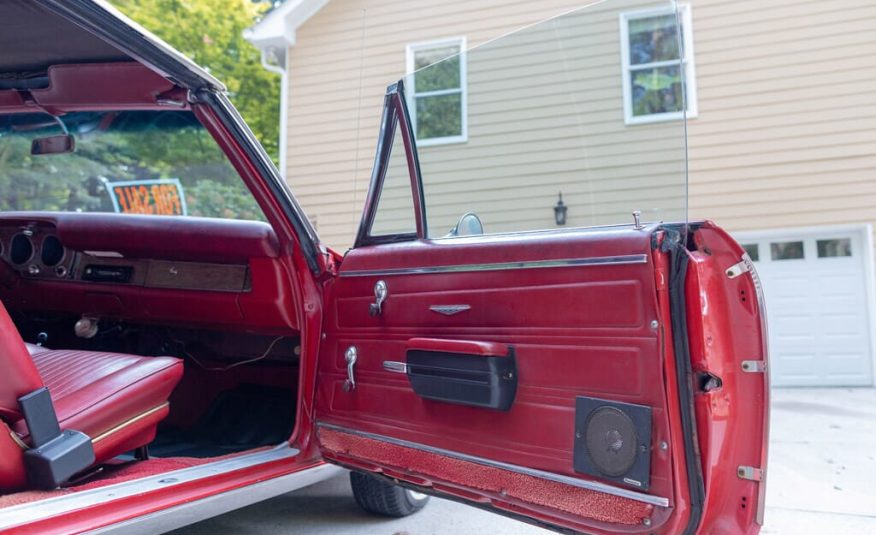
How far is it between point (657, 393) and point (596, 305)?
263mm

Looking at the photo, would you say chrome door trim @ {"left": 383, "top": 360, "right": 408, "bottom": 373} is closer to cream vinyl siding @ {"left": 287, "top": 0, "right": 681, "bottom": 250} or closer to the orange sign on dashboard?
cream vinyl siding @ {"left": 287, "top": 0, "right": 681, "bottom": 250}

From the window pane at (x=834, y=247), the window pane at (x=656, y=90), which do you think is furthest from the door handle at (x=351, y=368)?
the window pane at (x=834, y=247)

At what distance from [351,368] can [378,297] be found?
0.88 ft

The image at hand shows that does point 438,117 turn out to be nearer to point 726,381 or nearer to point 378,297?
point 378,297

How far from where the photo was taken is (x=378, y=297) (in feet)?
6.84

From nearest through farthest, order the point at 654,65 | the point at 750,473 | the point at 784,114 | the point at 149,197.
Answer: the point at 750,473 < the point at 654,65 < the point at 149,197 < the point at 784,114

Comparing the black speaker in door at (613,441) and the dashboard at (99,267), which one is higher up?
the dashboard at (99,267)

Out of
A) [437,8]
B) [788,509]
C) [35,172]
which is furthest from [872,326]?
[35,172]

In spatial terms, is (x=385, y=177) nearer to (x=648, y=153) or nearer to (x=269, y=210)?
(x=269, y=210)

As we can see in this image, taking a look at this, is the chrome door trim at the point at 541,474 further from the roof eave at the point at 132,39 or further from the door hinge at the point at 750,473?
the roof eave at the point at 132,39

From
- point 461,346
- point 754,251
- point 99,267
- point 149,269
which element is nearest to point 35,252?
point 99,267

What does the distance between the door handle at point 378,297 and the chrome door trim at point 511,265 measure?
0.04m

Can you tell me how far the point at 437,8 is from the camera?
25.0 ft

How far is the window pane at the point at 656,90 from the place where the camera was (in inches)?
73.2
